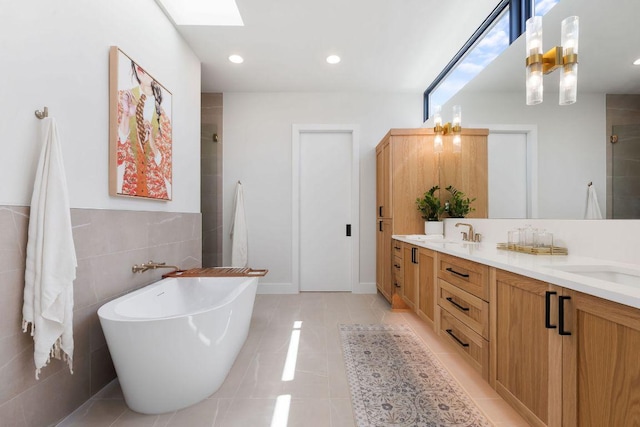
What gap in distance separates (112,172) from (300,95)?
275 centimetres

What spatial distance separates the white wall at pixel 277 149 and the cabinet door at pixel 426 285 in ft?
4.89

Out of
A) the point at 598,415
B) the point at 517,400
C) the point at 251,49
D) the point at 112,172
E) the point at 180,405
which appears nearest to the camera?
the point at 598,415

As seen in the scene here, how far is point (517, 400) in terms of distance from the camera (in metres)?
1.25

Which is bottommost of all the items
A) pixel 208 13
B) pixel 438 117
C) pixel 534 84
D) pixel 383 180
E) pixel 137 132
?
pixel 383 180

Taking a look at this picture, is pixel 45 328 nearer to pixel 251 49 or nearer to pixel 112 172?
pixel 112 172

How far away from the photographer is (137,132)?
2.02 metres

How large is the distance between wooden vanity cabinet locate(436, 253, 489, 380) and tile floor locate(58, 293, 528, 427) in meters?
0.27

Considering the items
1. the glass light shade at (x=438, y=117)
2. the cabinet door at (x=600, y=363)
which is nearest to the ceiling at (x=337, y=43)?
the glass light shade at (x=438, y=117)

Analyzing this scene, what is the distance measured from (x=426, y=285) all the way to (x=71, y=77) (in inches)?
105

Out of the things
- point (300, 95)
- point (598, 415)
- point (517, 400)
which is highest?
point (300, 95)

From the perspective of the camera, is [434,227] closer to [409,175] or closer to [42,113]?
[409,175]

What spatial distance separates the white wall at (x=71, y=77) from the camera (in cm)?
122

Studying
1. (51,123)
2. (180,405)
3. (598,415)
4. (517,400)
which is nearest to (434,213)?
(517,400)

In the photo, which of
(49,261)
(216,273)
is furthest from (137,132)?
(216,273)
